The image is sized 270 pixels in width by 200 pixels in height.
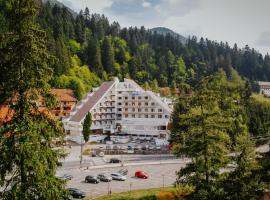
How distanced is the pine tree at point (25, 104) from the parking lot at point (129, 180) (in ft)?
90.5

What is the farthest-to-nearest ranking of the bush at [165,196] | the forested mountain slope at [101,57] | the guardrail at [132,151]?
the forested mountain slope at [101,57] → the guardrail at [132,151] → the bush at [165,196]

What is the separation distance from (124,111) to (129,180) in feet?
163

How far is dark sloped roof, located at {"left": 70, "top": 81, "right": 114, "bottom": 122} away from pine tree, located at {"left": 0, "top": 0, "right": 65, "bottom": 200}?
73.1 metres

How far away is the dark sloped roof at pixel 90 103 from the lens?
302 feet

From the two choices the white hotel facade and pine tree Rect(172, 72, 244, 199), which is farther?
the white hotel facade

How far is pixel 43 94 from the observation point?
57.3ft

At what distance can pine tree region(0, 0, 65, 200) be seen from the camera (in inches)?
655

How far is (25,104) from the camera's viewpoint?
55.8ft

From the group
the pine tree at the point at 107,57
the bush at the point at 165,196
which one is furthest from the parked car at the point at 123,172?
the pine tree at the point at 107,57

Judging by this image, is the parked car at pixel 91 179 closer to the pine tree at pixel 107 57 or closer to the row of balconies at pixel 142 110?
the row of balconies at pixel 142 110

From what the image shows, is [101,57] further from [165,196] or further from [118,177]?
[165,196]

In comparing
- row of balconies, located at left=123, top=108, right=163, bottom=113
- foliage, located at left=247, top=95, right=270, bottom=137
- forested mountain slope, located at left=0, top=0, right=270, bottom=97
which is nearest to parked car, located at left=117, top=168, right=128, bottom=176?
foliage, located at left=247, top=95, right=270, bottom=137

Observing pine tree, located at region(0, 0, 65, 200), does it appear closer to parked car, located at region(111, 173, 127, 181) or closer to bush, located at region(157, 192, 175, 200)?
bush, located at region(157, 192, 175, 200)

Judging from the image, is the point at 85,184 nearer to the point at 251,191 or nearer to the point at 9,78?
the point at 251,191
